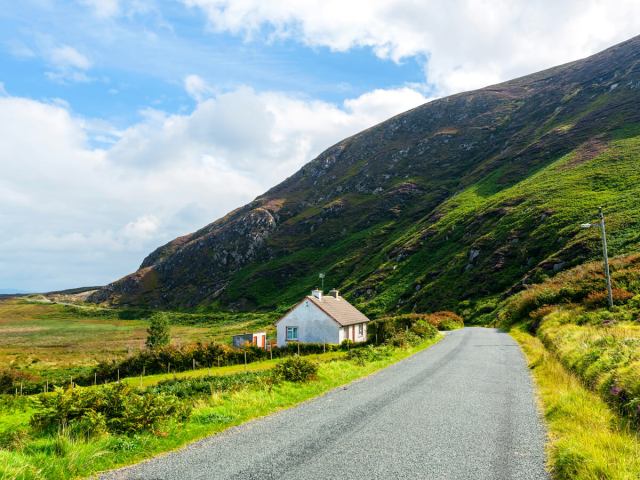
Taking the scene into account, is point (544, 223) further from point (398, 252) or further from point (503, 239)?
point (398, 252)

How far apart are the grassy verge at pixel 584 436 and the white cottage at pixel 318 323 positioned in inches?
1523

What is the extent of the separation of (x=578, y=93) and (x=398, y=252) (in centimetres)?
10604

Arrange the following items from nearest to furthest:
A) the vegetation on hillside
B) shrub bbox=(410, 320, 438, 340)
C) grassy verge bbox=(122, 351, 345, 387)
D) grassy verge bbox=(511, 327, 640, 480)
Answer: grassy verge bbox=(511, 327, 640, 480) < the vegetation on hillside < grassy verge bbox=(122, 351, 345, 387) < shrub bbox=(410, 320, 438, 340)

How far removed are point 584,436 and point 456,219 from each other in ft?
315

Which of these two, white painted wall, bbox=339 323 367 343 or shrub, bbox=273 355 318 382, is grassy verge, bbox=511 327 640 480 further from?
white painted wall, bbox=339 323 367 343

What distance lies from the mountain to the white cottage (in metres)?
21.0

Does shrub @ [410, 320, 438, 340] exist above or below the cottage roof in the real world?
below

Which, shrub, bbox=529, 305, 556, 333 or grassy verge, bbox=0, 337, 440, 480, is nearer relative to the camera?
grassy verge, bbox=0, 337, 440, 480

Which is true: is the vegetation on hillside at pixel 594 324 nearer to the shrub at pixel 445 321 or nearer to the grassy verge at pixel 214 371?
the shrub at pixel 445 321

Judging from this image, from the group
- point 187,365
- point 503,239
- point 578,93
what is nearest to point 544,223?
point 503,239

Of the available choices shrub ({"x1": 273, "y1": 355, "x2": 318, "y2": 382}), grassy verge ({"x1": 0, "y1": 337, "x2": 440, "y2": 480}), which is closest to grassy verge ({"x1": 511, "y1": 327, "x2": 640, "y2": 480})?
grassy verge ({"x1": 0, "y1": 337, "x2": 440, "y2": 480})

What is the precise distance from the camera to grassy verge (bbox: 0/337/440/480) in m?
8.97

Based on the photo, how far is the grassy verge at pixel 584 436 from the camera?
8.09 m

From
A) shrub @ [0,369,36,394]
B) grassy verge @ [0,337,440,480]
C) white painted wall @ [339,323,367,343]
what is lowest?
shrub @ [0,369,36,394]
